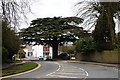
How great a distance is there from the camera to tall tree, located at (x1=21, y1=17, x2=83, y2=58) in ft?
157

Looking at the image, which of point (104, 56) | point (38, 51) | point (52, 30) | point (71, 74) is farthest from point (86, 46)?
point (38, 51)

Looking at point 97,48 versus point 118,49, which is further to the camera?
point 97,48

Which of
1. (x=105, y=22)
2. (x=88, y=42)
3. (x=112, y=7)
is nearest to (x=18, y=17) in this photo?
(x=112, y=7)

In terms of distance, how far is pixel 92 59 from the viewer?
36.3m

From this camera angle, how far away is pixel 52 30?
4788 centimetres

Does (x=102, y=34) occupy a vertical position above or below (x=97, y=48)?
above

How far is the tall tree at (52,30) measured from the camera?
47.8 metres

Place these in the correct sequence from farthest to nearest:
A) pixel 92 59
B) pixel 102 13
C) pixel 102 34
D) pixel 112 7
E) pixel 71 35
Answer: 1. pixel 71 35
2. pixel 92 59
3. pixel 102 34
4. pixel 102 13
5. pixel 112 7

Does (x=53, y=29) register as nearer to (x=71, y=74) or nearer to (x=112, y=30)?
(x=112, y=30)

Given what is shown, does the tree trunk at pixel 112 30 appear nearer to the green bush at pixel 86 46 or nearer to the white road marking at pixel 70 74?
the green bush at pixel 86 46

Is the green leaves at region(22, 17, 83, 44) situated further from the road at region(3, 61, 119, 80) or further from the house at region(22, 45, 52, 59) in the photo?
the house at region(22, 45, 52, 59)

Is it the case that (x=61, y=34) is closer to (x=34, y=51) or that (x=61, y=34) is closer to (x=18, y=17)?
(x=18, y=17)

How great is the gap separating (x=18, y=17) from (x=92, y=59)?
26113 millimetres

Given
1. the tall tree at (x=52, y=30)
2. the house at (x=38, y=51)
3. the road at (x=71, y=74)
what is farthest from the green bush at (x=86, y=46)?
the house at (x=38, y=51)
